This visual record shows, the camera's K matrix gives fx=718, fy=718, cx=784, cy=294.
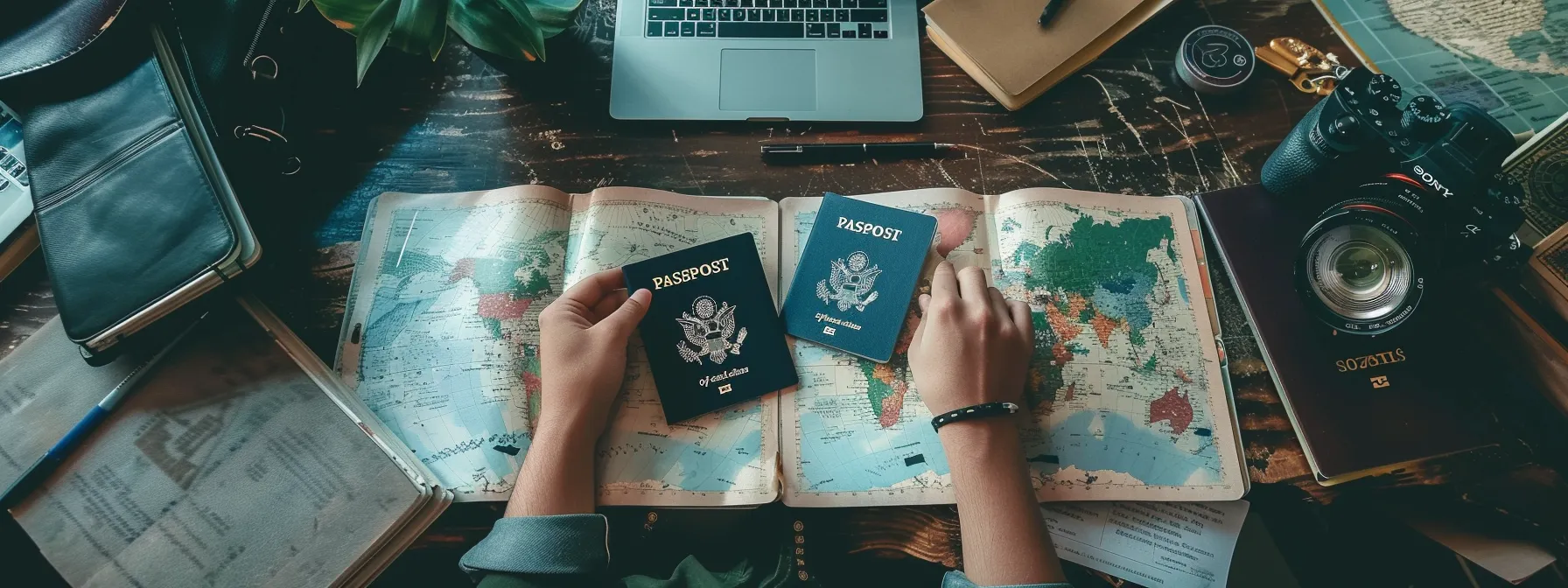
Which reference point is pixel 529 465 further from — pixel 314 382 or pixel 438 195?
pixel 438 195

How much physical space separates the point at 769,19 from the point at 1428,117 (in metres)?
0.80

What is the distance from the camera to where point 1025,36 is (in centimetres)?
101

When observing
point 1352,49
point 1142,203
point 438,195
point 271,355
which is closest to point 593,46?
point 438,195

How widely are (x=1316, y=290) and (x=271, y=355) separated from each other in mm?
1239

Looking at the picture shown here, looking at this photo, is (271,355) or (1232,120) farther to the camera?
(1232,120)

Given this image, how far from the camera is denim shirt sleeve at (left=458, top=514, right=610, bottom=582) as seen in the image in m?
0.74

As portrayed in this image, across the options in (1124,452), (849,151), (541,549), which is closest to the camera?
(541,549)

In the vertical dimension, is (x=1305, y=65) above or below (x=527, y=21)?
below

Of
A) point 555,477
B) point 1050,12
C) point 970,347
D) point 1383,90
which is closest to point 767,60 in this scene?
point 1050,12

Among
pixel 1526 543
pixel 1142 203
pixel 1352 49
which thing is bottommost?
pixel 1526 543

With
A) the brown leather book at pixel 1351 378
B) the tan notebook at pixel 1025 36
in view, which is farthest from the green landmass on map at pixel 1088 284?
the tan notebook at pixel 1025 36

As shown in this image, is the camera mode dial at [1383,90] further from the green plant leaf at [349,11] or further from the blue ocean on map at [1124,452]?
the green plant leaf at [349,11]

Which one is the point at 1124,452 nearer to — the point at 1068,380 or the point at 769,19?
the point at 1068,380

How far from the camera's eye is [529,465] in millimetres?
807
